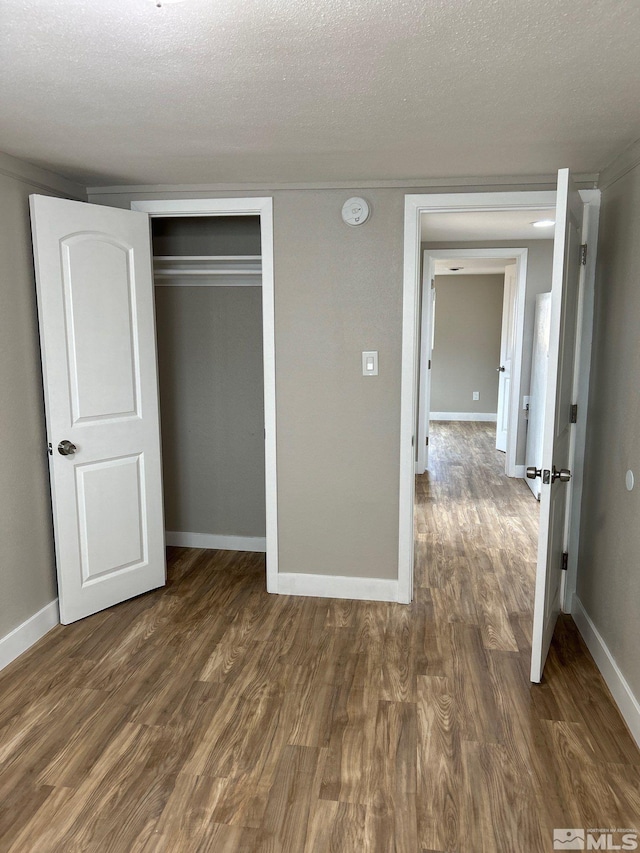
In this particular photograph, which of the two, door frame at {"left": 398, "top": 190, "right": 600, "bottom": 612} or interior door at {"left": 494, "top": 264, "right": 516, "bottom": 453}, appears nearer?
door frame at {"left": 398, "top": 190, "right": 600, "bottom": 612}

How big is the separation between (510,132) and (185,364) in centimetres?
243

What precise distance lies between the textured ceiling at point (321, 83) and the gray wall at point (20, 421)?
0.22m

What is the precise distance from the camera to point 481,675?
2.67 meters

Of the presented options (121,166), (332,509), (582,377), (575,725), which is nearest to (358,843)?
(575,725)

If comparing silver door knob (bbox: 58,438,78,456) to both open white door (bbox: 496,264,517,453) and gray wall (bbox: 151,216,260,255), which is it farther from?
open white door (bbox: 496,264,517,453)

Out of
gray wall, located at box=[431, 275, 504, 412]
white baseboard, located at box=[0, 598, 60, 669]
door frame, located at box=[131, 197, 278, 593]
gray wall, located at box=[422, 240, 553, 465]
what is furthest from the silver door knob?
gray wall, located at box=[431, 275, 504, 412]

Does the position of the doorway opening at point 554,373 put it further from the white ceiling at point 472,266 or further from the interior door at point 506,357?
the white ceiling at point 472,266

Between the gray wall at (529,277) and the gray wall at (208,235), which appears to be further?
the gray wall at (529,277)

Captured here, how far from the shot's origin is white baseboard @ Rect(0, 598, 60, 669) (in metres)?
2.72

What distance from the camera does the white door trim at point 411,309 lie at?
303cm

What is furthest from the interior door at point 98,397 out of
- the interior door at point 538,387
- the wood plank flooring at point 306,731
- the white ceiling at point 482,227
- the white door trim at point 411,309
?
the interior door at point 538,387

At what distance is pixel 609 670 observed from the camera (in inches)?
101

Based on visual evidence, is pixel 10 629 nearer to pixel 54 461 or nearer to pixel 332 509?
pixel 54 461

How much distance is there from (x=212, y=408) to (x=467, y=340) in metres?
6.42
